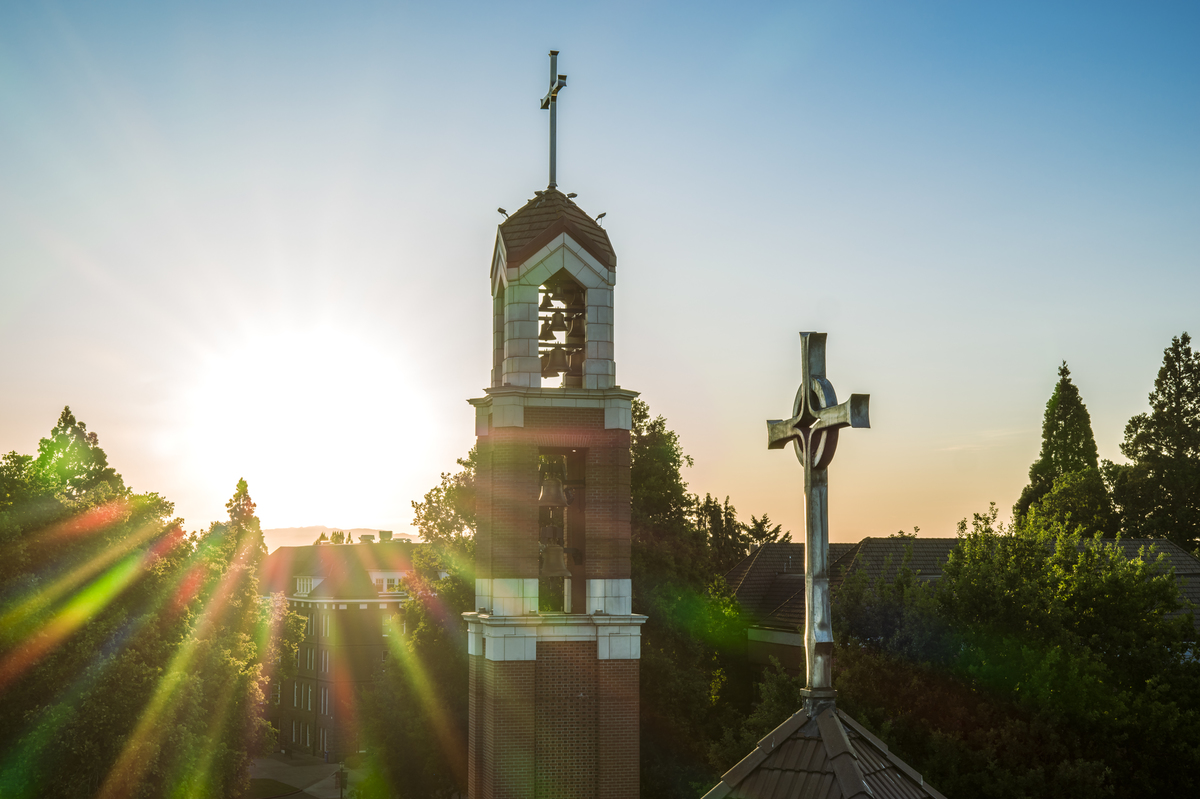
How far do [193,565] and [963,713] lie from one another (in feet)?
81.7

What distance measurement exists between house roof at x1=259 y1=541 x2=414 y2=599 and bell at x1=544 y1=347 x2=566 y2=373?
155 ft

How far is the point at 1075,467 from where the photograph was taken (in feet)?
205

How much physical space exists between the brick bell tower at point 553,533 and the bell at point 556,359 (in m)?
0.03

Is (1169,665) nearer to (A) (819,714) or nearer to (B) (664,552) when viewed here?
(B) (664,552)

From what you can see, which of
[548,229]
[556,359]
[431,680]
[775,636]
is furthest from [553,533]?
[775,636]

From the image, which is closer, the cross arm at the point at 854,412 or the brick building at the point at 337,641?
the cross arm at the point at 854,412

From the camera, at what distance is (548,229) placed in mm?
16922

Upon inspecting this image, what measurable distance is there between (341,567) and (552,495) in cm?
5396

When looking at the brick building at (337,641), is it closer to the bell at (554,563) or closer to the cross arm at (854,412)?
the bell at (554,563)

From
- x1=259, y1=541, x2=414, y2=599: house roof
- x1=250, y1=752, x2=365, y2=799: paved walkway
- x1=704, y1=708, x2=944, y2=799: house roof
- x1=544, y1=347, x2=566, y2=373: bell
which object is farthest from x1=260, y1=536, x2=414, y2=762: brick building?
x1=704, y1=708, x2=944, y2=799: house roof

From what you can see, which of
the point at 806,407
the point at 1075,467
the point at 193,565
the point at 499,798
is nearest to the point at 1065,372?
the point at 1075,467

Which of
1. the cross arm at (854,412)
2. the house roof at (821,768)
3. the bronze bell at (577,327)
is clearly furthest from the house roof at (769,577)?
the cross arm at (854,412)

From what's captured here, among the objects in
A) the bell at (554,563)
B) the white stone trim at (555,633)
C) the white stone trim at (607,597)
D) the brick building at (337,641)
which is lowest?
the brick building at (337,641)

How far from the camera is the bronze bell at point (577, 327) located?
1788cm
